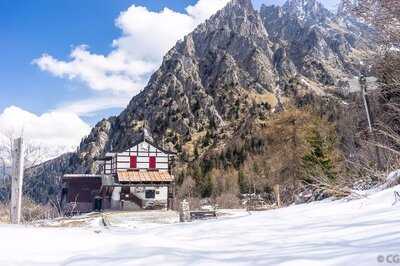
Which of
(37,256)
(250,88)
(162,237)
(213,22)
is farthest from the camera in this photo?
(213,22)

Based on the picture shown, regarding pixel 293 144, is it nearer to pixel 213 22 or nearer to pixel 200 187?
pixel 200 187

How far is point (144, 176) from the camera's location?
142 ft

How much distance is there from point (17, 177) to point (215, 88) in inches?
4889

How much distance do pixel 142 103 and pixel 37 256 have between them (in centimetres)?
13543

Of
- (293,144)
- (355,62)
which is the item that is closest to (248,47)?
(293,144)

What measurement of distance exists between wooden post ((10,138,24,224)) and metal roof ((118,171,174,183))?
112ft

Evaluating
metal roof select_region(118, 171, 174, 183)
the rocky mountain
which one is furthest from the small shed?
the rocky mountain

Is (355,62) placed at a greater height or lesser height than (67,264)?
greater

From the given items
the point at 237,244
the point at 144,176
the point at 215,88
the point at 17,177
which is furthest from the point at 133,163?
the point at 215,88

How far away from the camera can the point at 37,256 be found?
3482 mm

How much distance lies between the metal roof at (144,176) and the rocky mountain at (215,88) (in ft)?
200

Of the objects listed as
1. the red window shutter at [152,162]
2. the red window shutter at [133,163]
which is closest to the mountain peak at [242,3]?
the red window shutter at [152,162]

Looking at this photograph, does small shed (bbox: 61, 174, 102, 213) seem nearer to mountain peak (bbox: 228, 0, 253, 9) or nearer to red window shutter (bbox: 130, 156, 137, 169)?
red window shutter (bbox: 130, 156, 137, 169)

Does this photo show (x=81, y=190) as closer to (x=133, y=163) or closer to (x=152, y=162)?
(x=133, y=163)
